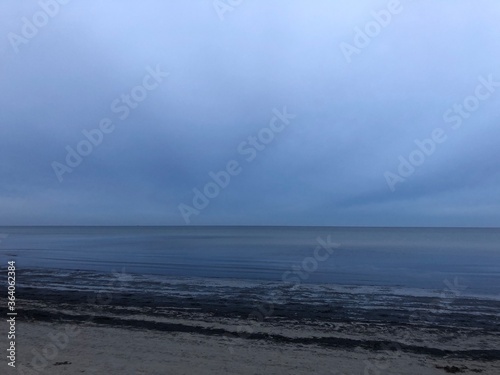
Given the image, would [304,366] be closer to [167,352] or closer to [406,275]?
[167,352]

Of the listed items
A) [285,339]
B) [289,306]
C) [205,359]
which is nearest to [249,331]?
[285,339]

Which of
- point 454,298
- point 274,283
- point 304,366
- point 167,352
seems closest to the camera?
point 304,366

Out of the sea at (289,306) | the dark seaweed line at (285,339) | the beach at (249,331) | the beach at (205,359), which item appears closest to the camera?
the beach at (205,359)

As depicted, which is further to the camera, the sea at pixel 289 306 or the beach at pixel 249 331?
the sea at pixel 289 306

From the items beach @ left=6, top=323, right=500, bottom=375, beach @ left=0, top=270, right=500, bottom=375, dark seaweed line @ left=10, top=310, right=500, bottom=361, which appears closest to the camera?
beach @ left=6, top=323, right=500, bottom=375

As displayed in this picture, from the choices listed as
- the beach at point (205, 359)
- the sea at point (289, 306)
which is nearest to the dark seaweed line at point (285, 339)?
the sea at point (289, 306)

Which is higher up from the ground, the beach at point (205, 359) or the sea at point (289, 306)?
the sea at point (289, 306)

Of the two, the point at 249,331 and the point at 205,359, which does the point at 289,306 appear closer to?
A: the point at 249,331

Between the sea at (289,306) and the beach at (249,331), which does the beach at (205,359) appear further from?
the sea at (289,306)

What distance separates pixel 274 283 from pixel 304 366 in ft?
58.3

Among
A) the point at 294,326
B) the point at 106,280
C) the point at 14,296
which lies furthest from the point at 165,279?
the point at 294,326

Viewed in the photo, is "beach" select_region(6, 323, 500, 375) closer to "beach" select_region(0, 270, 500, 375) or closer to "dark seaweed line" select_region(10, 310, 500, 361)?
"beach" select_region(0, 270, 500, 375)

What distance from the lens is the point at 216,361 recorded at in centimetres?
Answer: 1292

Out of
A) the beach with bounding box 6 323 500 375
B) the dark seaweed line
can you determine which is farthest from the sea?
the beach with bounding box 6 323 500 375
